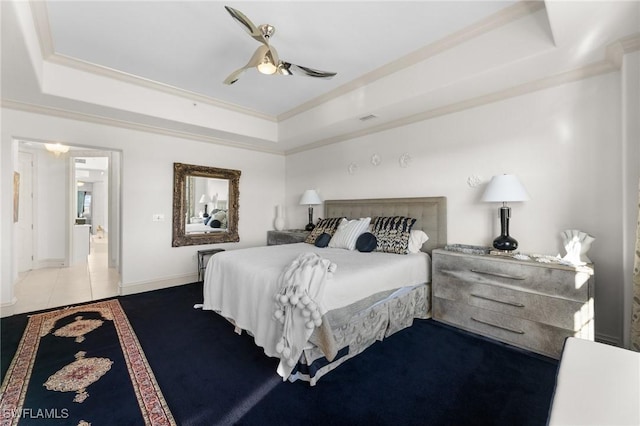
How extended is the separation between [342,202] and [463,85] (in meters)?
2.41

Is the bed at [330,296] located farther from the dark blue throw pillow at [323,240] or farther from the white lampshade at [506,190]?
the white lampshade at [506,190]

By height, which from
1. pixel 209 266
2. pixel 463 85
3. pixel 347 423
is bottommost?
pixel 347 423

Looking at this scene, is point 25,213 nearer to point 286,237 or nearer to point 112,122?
point 112,122

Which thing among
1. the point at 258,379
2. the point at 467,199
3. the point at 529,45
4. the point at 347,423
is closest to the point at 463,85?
the point at 529,45

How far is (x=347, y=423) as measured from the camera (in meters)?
1.58

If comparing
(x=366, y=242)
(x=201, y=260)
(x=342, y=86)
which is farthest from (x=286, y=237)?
(x=342, y=86)

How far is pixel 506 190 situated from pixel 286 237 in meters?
3.31

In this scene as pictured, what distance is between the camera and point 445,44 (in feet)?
8.52

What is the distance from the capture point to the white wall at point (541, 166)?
2.36 metres

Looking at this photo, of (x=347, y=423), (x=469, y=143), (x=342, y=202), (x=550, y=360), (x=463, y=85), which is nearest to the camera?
(x=347, y=423)

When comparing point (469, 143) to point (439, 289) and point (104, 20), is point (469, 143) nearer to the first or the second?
point (439, 289)

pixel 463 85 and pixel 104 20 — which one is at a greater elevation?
pixel 104 20

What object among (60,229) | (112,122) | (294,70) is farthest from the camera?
(60,229)

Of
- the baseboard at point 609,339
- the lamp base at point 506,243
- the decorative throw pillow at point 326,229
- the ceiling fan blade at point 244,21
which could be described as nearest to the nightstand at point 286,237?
the decorative throw pillow at point 326,229
